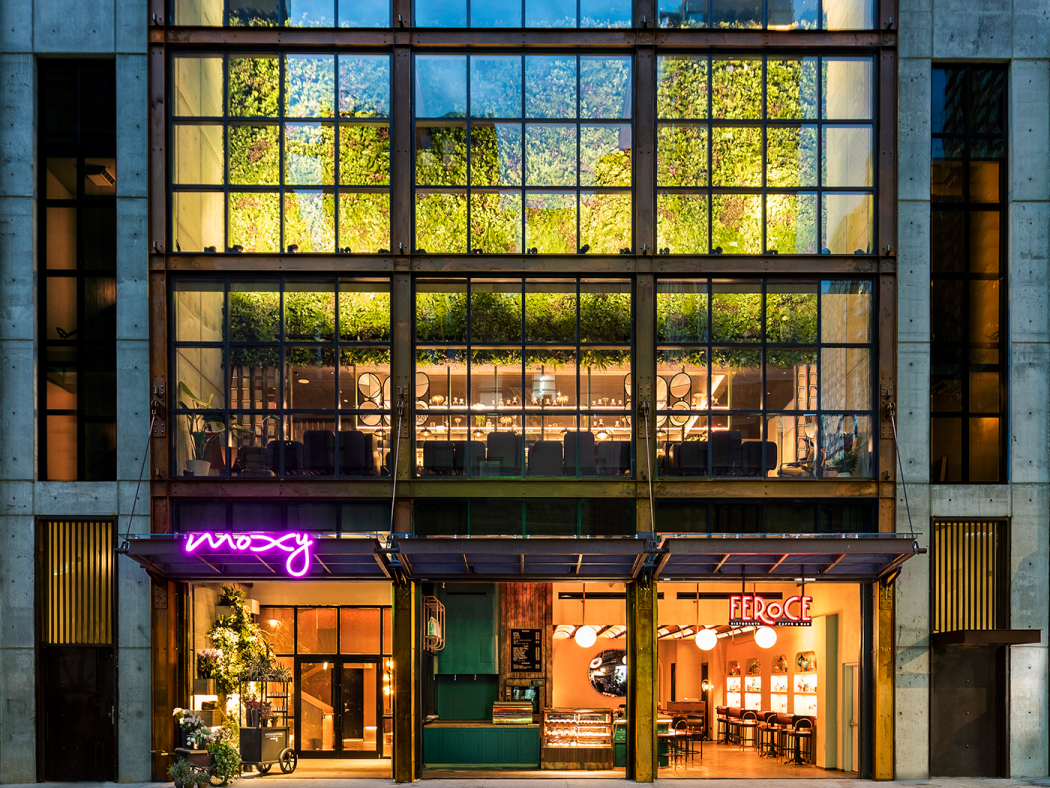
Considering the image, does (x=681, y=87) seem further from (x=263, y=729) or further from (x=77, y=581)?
(x=77, y=581)

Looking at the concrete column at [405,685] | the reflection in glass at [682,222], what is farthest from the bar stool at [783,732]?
the reflection in glass at [682,222]

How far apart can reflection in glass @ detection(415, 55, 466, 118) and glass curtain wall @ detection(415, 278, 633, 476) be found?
3.41 m

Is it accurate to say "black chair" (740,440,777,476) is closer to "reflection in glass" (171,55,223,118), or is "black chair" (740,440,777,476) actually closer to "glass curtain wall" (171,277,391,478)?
"glass curtain wall" (171,277,391,478)

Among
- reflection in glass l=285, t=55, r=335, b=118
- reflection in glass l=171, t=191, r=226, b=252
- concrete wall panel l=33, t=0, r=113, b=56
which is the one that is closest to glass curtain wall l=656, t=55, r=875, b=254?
reflection in glass l=285, t=55, r=335, b=118

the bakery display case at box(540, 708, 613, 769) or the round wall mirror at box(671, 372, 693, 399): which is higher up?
the round wall mirror at box(671, 372, 693, 399)

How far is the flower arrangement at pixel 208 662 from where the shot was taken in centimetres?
1819

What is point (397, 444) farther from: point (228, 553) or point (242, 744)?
point (242, 744)

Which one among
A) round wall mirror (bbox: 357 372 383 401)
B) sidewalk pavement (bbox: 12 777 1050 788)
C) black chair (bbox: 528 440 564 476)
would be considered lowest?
sidewalk pavement (bbox: 12 777 1050 788)

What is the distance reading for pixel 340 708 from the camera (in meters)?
19.4

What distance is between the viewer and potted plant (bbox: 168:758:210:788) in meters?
16.0

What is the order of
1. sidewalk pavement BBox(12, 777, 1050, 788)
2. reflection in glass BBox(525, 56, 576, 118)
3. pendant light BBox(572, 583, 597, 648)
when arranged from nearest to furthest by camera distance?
1. sidewalk pavement BBox(12, 777, 1050, 788)
2. reflection in glass BBox(525, 56, 576, 118)
3. pendant light BBox(572, 583, 597, 648)

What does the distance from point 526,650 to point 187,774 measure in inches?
270

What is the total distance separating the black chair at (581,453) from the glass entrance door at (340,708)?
5908mm

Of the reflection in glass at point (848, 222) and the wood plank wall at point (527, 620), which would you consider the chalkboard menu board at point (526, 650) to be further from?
the reflection in glass at point (848, 222)
